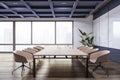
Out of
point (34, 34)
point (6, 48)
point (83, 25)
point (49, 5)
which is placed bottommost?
point (6, 48)

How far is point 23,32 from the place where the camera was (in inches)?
615

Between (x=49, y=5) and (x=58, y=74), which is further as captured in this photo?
(x=49, y=5)

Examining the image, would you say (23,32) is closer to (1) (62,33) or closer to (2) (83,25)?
(1) (62,33)

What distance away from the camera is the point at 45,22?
50.4 ft

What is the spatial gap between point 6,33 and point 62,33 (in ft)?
14.1

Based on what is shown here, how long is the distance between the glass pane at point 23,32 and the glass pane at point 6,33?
1.48 feet

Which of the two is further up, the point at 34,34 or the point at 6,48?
the point at 34,34

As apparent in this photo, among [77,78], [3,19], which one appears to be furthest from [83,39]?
A: [77,78]

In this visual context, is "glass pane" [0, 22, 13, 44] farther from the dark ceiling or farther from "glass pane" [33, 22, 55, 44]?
the dark ceiling

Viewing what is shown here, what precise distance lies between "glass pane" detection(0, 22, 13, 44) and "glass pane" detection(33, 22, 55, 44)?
1799 mm

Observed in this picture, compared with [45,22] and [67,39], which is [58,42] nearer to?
[67,39]

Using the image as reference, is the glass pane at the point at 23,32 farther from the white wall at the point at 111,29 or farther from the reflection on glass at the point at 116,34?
the reflection on glass at the point at 116,34

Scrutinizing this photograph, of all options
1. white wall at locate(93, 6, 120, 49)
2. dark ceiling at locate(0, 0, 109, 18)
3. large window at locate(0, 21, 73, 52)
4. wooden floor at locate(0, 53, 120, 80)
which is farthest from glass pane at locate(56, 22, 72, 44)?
wooden floor at locate(0, 53, 120, 80)

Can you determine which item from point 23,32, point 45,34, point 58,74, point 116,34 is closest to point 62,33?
point 45,34
